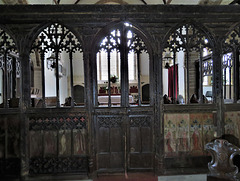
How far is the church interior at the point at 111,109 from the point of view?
114 inches

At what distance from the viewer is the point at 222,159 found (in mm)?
1843

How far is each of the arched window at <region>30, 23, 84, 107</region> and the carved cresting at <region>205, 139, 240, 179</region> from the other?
2.16 m

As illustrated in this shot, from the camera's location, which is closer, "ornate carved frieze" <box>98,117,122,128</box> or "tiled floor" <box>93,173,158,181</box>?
"tiled floor" <box>93,173,158,181</box>

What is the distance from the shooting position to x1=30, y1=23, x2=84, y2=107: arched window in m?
2.91

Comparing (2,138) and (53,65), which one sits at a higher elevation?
(53,65)

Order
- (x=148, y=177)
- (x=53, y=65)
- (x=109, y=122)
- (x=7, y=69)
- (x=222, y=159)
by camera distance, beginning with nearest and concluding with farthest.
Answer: (x=222, y=159)
(x=148, y=177)
(x=109, y=122)
(x=7, y=69)
(x=53, y=65)

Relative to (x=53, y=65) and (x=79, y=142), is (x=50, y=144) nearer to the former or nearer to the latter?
(x=79, y=142)

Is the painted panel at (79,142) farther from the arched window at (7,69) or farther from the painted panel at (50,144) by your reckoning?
the arched window at (7,69)

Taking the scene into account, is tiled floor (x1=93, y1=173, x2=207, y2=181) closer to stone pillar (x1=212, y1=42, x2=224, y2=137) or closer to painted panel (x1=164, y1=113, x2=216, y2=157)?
painted panel (x1=164, y1=113, x2=216, y2=157)

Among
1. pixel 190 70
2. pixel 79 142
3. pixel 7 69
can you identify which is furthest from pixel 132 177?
pixel 190 70

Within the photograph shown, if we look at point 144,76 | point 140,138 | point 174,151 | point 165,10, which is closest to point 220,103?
point 174,151

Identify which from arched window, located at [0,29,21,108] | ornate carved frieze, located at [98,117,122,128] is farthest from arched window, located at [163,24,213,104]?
arched window, located at [0,29,21,108]

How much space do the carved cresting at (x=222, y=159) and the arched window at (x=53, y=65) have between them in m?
2.16

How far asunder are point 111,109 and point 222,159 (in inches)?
67.7
